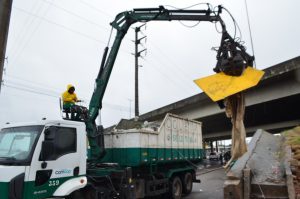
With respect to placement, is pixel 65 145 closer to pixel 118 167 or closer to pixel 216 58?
pixel 118 167

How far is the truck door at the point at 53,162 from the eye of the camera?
6.12 meters

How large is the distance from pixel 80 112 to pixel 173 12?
5.46 m

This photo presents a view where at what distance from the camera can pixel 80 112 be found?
28.1 ft

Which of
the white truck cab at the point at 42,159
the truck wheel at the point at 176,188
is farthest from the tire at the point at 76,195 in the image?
the truck wheel at the point at 176,188

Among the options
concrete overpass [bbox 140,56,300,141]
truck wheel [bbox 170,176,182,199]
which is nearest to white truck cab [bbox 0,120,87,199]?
truck wheel [bbox 170,176,182,199]

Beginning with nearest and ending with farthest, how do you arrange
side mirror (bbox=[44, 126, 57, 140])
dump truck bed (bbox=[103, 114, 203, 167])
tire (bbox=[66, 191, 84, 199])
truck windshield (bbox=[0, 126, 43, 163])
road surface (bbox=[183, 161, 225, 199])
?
1. truck windshield (bbox=[0, 126, 43, 163])
2. side mirror (bbox=[44, 126, 57, 140])
3. tire (bbox=[66, 191, 84, 199])
4. dump truck bed (bbox=[103, 114, 203, 167])
5. road surface (bbox=[183, 161, 225, 199])

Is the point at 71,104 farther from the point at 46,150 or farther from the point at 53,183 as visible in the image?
the point at 53,183

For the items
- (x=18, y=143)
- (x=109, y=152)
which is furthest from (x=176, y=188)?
(x=18, y=143)

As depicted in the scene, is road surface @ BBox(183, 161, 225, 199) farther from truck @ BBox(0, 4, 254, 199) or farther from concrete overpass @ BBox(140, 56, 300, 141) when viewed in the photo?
concrete overpass @ BBox(140, 56, 300, 141)

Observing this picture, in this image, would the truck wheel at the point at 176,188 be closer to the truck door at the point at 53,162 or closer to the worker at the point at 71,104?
the worker at the point at 71,104

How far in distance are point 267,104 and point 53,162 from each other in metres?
20.6

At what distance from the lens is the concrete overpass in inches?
779

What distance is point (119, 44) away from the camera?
37.1ft

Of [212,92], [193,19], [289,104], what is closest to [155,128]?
[193,19]
